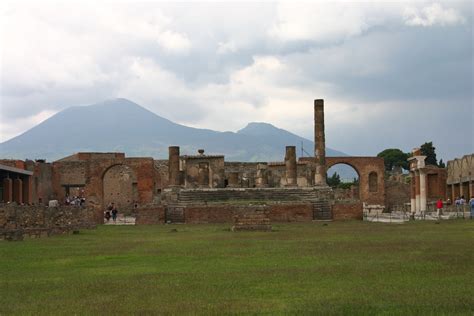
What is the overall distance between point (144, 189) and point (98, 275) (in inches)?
1643

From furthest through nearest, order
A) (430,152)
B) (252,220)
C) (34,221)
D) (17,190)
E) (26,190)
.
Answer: (430,152) → (26,190) → (17,190) → (252,220) → (34,221)

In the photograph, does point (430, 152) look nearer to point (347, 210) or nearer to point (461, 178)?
point (461, 178)

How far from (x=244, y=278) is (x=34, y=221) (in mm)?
15249

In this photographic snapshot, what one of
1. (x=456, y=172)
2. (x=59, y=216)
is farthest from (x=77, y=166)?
(x=59, y=216)

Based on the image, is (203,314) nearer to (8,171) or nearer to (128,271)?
(128,271)

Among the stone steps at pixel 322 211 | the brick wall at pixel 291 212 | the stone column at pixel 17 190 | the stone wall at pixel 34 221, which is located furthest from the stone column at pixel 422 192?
the stone wall at pixel 34 221

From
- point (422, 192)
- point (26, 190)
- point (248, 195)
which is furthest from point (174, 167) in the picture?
point (422, 192)

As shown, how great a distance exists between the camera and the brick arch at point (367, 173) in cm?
6881

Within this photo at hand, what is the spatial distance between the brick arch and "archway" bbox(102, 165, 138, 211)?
658 inches

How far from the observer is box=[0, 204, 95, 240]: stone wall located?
2425cm

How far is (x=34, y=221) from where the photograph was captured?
26.2m

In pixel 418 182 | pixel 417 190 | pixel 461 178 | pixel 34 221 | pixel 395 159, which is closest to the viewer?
pixel 34 221

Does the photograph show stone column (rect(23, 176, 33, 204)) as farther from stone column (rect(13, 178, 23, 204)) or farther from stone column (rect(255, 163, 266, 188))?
stone column (rect(255, 163, 266, 188))

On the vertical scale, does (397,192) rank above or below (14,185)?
below
